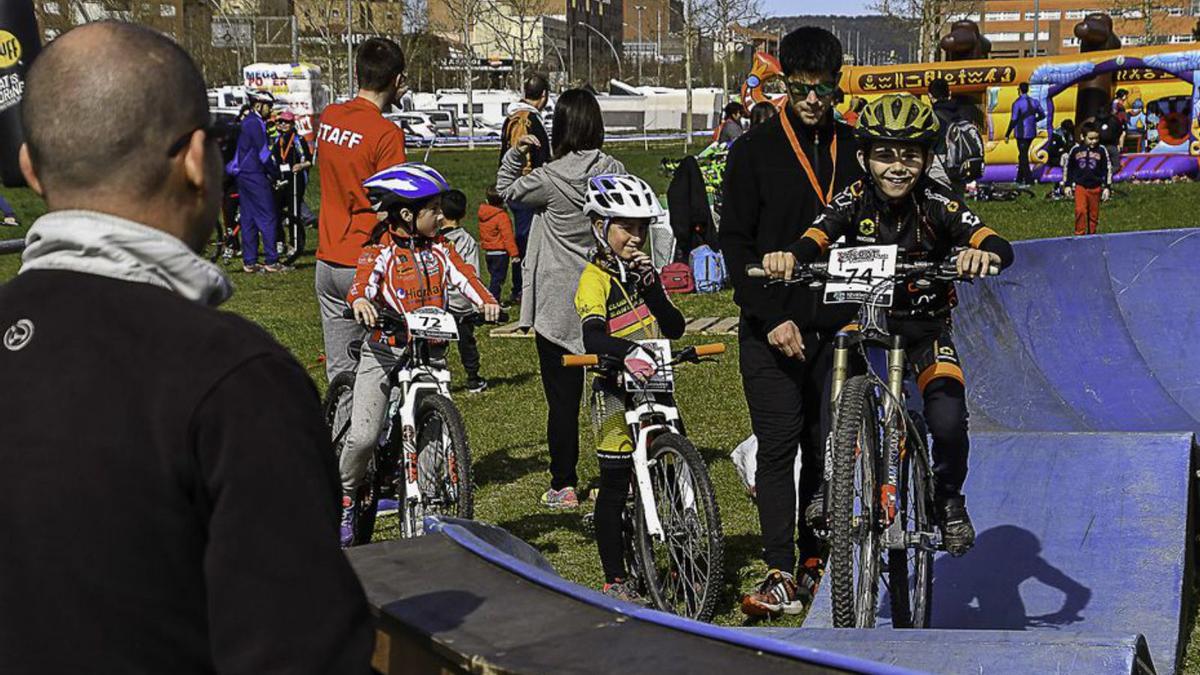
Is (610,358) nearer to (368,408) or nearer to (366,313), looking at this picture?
(366,313)

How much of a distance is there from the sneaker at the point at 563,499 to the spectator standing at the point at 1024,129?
2421cm

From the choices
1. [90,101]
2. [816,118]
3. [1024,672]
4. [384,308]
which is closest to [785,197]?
[816,118]

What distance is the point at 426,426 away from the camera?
6.65 m

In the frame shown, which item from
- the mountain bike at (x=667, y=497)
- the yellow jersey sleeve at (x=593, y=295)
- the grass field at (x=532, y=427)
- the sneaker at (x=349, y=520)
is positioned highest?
the yellow jersey sleeve at (x=593, y=295)

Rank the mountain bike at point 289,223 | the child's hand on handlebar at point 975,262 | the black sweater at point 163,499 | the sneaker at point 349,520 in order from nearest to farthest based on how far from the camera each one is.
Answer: the black sweater at point 163,499 → the child's hand on handlebar at point 975,262 → the sneaker at point 349,520 → the mountain bike at point 289,223

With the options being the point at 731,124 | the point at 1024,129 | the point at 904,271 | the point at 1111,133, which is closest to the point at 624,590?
the point at 904,271

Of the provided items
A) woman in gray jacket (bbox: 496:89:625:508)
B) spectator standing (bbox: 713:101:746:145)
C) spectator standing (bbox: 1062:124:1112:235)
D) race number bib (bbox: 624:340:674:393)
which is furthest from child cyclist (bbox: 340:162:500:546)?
spectator standing (bbox: 1062:124:1112:235)

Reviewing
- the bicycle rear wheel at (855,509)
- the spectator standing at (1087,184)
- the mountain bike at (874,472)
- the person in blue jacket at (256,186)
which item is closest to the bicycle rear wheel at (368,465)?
the mountain bike at (874,472)

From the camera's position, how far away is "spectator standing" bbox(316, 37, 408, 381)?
7.22 metres

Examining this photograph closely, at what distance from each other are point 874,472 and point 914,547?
0.29 metres

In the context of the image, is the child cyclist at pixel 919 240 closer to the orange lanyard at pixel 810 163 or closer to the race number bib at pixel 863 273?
the race number bib at pixel 863 273

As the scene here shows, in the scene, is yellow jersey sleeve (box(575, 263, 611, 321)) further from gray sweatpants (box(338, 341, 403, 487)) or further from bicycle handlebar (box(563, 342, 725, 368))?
gray sweatpants (box(338, 341, 403, 487))

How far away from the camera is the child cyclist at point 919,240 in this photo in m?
5.33

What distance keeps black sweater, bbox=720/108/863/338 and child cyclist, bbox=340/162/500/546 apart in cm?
112
